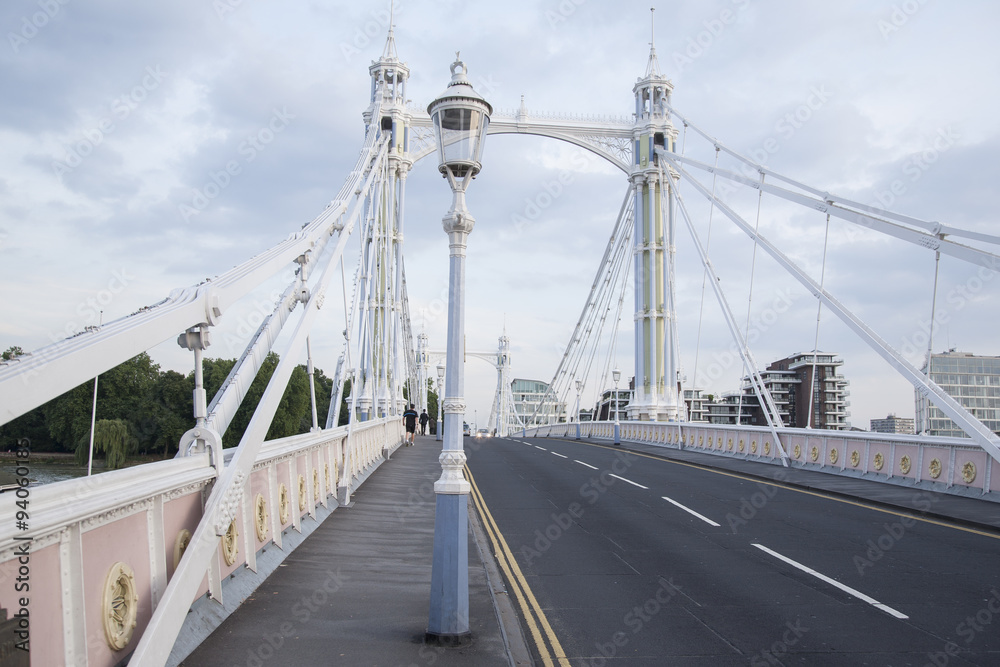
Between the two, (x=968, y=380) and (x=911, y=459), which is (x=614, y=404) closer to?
(x=968, y=380)

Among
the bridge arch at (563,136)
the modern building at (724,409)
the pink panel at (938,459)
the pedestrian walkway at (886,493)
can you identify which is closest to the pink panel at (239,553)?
the pedestrian walkway at (886,493)

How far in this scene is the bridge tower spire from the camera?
3925 cm

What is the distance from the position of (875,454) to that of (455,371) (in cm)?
1519

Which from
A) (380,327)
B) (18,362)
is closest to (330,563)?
(18,362)

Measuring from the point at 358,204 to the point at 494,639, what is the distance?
11621 millimetres

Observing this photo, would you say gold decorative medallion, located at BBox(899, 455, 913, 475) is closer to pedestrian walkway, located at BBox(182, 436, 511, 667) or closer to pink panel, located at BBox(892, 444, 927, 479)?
pink panel, located at BBox(892, 444, 927, 479)

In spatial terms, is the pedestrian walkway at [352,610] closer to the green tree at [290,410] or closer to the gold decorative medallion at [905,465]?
the gold decorative medallion at [905,465]

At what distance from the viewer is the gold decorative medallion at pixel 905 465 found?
1700cm

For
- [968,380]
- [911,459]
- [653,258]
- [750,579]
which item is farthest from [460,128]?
[968,380]

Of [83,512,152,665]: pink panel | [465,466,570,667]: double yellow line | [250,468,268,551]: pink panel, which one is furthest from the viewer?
[250,468,268,551]: pink panel

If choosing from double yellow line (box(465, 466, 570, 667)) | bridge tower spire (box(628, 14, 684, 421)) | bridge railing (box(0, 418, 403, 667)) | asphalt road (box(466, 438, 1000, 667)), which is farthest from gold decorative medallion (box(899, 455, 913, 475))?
bridge tower spire (box(628, 14, 684, 421))

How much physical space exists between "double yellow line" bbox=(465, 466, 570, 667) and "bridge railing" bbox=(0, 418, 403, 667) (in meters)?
2.86

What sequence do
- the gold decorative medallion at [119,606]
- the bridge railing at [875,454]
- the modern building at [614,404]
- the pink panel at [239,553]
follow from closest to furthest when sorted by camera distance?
1. the gold decorative medallion at [119,606]
2. the pink panel at [239,553]
3. the bridge railing at [875,454]
4. the modern building at [614,404]

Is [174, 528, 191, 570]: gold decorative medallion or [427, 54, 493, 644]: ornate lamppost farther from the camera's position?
[427, 54, 493, 644]: ornate lamppost
